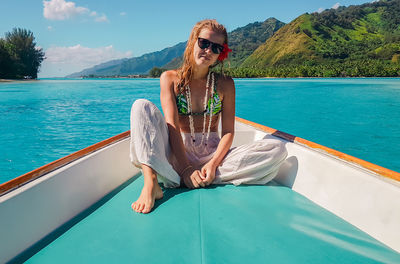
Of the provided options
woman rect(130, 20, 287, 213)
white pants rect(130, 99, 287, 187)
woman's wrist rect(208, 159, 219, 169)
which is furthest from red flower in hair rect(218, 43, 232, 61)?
woman's wrist rect(208, 159, 219, 169)

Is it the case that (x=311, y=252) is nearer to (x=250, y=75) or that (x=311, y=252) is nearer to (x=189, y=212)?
(x=189, y=212)

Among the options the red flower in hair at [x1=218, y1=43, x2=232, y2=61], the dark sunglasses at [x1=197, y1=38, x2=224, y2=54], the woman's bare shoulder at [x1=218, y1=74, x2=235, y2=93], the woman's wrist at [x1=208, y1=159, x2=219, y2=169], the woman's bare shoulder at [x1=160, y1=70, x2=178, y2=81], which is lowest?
the woman's wrist at [x1=208, y1=159, x2=219, y2=169]

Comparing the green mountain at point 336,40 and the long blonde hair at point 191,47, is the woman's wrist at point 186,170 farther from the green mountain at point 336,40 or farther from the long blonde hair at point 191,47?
the green mountain at point 336,40

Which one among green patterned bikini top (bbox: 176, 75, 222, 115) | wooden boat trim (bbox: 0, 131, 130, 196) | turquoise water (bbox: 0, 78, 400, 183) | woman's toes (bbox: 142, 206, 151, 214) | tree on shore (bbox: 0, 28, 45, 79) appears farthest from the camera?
tree on shore (bbox: 0, 28, 45, 79)

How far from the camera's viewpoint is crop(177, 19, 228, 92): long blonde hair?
1423mm

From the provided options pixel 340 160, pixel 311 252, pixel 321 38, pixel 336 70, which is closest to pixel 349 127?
pixel 340 160

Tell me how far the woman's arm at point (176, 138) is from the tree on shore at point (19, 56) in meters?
36.0

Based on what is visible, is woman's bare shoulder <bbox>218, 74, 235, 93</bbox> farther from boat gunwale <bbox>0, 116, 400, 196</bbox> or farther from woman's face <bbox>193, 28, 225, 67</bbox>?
boat gunwale <bbox>0, 116, 400, 196</bbox>

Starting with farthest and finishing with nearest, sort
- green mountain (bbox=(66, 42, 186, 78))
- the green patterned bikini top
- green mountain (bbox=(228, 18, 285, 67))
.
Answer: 1. green mountain (bbox=(66, 42, 186, 78))
2. green mountain (bbox=(228, 18, 285, 67))
3. the green patterned bikini top

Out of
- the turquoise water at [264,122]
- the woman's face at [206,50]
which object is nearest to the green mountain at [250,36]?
the turquoise water at [264,122]

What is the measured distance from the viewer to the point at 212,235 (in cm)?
100

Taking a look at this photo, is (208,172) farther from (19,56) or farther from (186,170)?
(19,56)

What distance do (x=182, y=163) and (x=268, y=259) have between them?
2.22 ft

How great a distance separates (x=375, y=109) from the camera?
834cm
